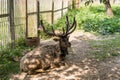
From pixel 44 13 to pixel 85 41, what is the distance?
233 centimetres

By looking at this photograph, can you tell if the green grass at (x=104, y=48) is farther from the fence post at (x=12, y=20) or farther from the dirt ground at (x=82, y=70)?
the fence post at (x=12, y=20)

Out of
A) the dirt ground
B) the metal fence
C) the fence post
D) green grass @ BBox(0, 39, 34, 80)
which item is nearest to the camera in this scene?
the dirt ground

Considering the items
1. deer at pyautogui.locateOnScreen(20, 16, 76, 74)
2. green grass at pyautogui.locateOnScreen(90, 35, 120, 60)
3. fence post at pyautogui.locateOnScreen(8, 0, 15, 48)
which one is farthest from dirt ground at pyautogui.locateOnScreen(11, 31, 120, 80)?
fence post at pyautogui.locateOnScreen(8, 0, 15, 48)

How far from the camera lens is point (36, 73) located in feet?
21.3

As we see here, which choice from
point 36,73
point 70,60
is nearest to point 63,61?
point 70,60

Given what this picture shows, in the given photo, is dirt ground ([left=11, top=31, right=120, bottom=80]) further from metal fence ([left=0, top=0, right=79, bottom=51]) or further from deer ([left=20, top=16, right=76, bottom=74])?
metal fence ([left=0, top=0, right=79, bottom=51])

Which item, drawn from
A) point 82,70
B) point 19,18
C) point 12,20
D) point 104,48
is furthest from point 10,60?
point 104,48

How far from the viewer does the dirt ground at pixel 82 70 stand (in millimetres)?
6379

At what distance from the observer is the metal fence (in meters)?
8.50

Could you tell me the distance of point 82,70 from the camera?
693 cm

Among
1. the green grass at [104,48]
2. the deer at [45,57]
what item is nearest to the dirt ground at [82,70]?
the deer at [45,57]

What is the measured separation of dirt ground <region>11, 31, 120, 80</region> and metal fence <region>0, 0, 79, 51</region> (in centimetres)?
198

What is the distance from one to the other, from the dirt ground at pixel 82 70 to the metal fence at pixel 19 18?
1.98m

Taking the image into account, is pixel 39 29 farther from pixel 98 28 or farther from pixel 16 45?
pixel 98 28
